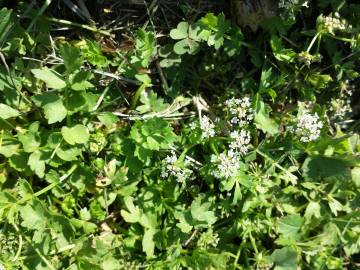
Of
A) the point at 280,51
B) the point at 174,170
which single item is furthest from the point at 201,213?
the point at 280,51

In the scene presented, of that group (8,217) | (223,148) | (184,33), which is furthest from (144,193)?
(184,33)

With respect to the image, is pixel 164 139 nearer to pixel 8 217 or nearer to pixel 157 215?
pixel 157 215

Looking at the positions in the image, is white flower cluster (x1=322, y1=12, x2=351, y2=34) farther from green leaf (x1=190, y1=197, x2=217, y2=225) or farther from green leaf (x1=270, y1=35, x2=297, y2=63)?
green leaf (x1=190, y1=197, x2=217, y2=225)

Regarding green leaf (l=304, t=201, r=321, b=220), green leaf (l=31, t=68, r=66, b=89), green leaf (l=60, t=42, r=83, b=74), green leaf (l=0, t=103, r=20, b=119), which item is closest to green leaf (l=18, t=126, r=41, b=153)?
green leaf (l=0, t=103, r=20, b=119)

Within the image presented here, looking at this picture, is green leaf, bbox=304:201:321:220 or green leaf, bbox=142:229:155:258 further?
green leaf, bbox=304:201:321:220

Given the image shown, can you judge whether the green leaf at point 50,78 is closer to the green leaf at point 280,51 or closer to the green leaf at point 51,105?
the green leaf at point 51,105

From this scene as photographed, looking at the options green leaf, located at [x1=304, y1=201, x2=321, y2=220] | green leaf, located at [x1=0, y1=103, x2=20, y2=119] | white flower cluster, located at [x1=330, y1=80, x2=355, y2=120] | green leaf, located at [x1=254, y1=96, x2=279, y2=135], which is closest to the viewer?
green leaf, located at [x1=0, y1=103, x2=20, y2=119]
